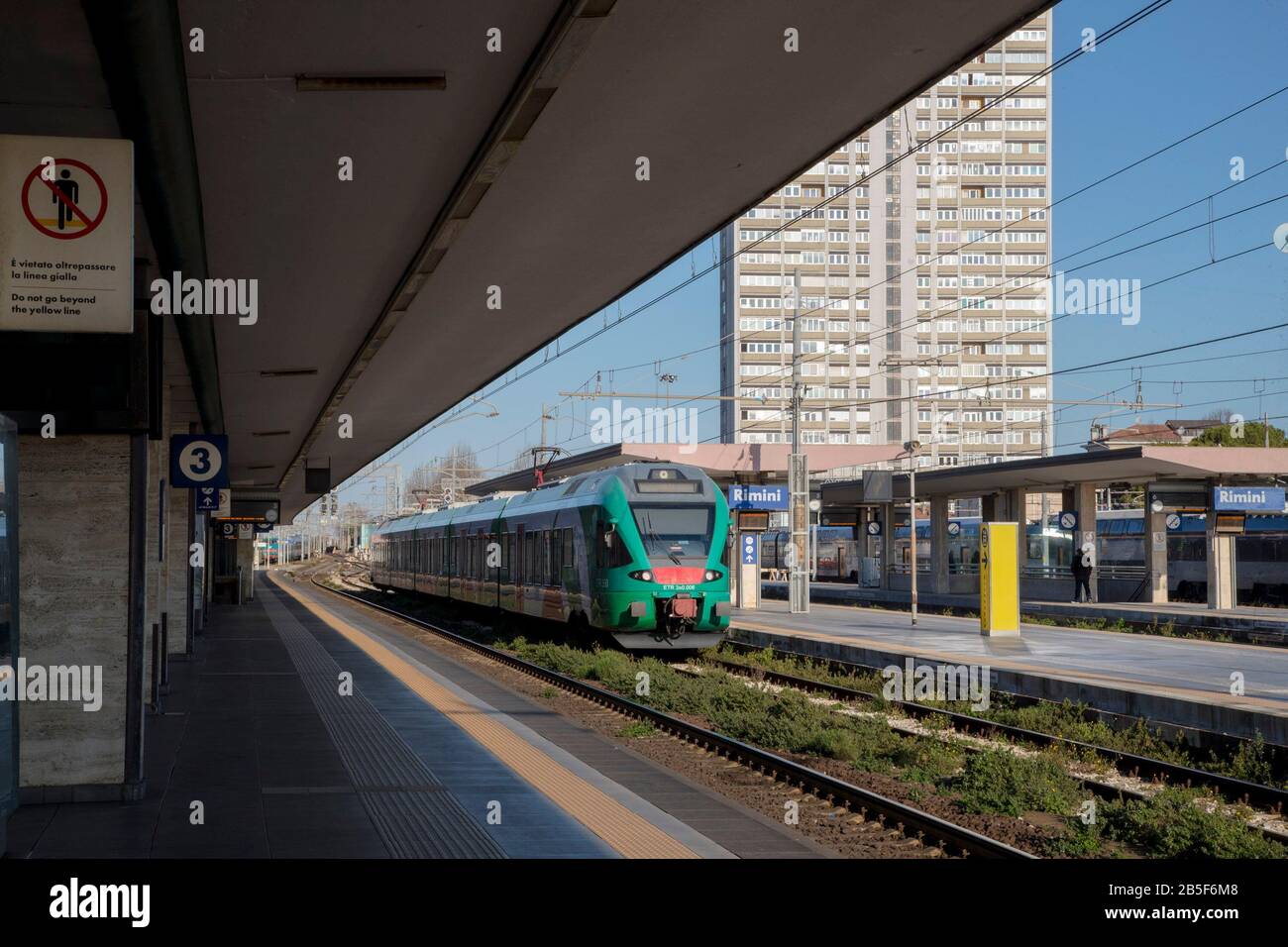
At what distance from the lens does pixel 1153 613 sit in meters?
31.3

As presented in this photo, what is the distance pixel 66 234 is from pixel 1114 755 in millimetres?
10083

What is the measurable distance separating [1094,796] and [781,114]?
6.02 metres

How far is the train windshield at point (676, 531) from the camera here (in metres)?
21.3

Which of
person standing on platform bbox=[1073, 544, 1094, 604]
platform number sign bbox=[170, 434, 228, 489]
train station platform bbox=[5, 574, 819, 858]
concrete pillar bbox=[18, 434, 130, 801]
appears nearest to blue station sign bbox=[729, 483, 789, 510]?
person standing on platform bbox=[1073, 544, 1094, 604]

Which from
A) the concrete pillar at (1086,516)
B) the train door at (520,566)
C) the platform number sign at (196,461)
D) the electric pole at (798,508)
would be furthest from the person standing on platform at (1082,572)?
the platform number sign at (196,461)

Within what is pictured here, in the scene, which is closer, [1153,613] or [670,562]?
[670,562]

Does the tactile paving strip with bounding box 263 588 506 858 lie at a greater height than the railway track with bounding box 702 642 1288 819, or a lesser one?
greater

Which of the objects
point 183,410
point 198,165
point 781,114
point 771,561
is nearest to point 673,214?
point 781,114

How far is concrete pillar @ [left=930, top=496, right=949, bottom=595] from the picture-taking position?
1713 inches

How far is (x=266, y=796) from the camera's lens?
9289mm

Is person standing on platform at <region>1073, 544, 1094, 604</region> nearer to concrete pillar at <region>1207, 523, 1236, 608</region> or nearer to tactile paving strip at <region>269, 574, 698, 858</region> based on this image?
concrete pillar at <region>1207, 523, 1236, 608</region>

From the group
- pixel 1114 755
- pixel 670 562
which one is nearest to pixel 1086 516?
pixel 670 562

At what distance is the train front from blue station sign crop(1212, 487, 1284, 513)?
50.3ft

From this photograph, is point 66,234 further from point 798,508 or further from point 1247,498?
point 1247,498
